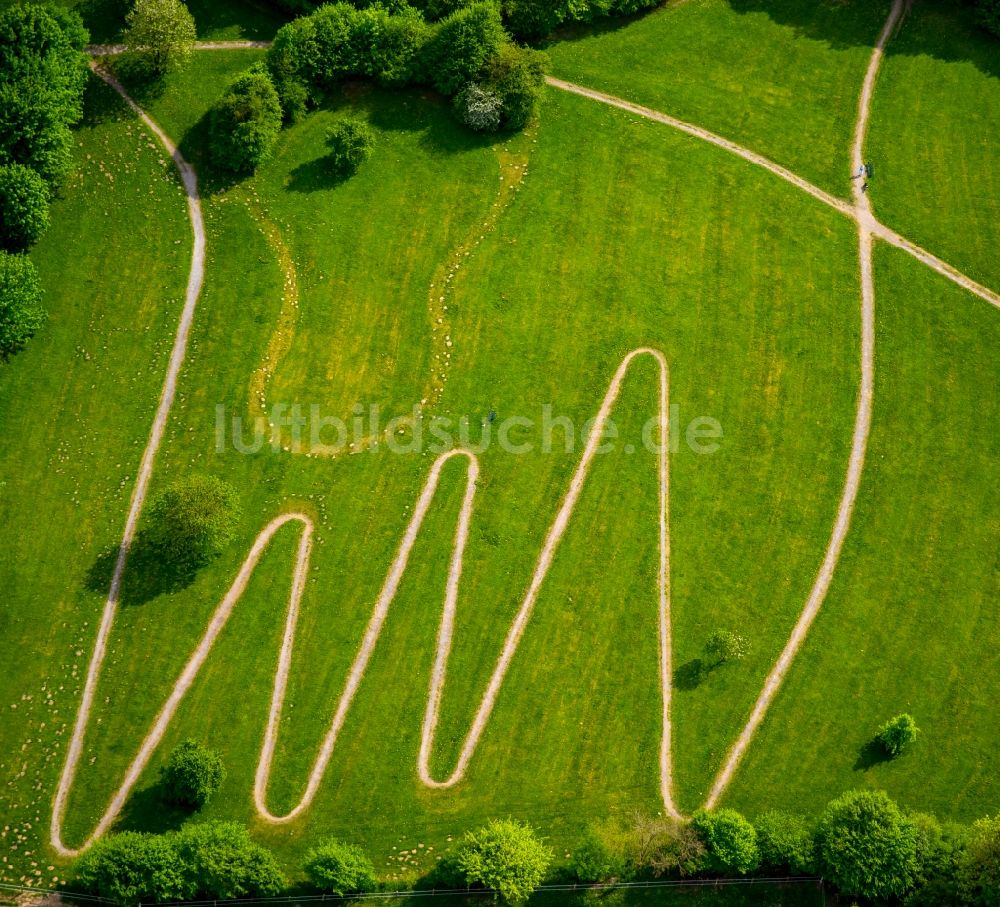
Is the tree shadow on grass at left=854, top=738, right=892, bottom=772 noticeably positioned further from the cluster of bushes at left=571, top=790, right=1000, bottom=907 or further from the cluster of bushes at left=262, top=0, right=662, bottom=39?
the cluster of bushes at left=262, top=0, right=662, bottom=39

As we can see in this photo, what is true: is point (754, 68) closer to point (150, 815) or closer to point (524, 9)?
point (524, 9)

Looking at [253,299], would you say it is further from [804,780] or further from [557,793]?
[804,780]

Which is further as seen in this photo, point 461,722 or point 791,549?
point 791,549

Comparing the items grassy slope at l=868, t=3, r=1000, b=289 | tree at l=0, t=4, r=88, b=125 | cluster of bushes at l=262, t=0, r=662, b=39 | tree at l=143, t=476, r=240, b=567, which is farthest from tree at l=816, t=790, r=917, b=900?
tree at l=0, t=4, r=88, b=125

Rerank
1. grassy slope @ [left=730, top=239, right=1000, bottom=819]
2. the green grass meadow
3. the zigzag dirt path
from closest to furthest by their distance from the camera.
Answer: the zigzag dirt path < the green grass meadow < grassy slope @ [left=730, top=239, right=1000, bottom=819]

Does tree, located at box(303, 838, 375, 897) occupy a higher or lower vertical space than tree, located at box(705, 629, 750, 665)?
lower

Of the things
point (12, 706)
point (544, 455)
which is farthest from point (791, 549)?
point (12, 706)
